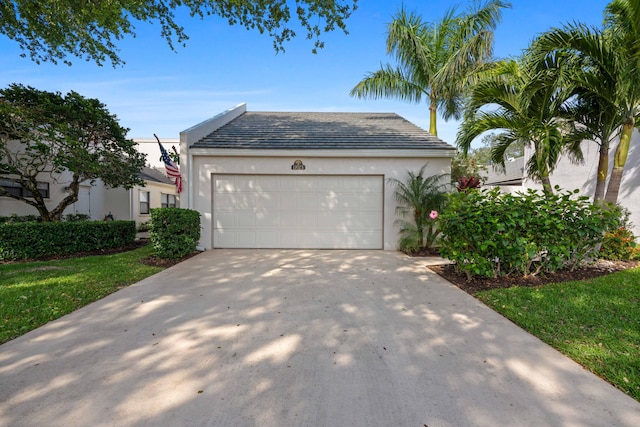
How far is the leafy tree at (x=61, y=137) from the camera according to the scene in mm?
8078

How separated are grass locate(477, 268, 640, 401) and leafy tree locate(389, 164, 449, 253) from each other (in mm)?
3672

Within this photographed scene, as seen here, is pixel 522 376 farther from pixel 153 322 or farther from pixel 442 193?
pixel 442 193

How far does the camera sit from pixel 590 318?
3.73 m

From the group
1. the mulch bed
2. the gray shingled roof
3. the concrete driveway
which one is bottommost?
the concrete driveway

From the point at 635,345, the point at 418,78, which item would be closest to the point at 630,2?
the point at 635,345

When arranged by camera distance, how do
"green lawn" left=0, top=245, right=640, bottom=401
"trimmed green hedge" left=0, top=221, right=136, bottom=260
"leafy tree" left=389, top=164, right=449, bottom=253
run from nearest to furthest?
1. "green lawn" left=0, top=245, right=640, bottom=401
2. "trimmed green hedge" left=0, top=221, right=136, bottom=260
3. "leafy tree" left=389, top=164, right=449, bottom=253

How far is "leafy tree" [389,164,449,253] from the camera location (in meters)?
8.43

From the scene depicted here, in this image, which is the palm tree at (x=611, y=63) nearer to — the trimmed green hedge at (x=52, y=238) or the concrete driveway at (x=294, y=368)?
the concrete driveway at (x=294, y=368)

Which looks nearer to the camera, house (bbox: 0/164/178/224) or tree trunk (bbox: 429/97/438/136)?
house (bbox: 0/164/178/224)

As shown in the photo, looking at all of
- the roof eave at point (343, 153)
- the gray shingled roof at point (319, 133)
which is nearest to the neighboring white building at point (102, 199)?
the gray shingled roof at point (319, 133)

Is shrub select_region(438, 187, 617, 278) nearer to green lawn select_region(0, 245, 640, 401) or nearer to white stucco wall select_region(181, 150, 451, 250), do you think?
green lawn select_region(0, 245, 640, 401)

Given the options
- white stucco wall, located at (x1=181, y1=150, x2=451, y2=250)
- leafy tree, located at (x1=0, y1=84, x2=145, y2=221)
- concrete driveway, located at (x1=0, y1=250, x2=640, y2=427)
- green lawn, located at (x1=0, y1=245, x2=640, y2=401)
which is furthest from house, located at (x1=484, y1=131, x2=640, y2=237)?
leafy tree, located at (x1=0, y1=84, x2=145, y2=221)

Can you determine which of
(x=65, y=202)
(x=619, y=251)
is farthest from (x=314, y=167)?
(x=65, y=202)

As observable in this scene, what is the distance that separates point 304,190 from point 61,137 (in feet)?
22.9
